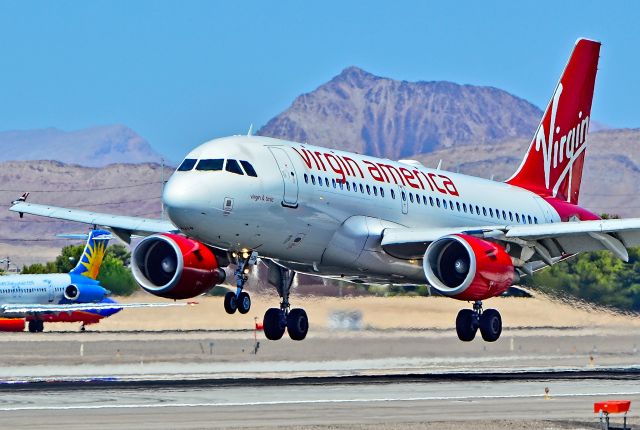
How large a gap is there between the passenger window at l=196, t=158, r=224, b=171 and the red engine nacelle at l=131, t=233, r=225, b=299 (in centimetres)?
449

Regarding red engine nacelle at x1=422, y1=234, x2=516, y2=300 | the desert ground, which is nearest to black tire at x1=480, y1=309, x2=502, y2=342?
red engine nacelle at x1=422, y1=234, x2=516, y2=300

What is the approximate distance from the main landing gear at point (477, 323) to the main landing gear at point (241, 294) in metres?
8.30

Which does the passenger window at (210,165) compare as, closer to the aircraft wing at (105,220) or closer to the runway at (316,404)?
the runway at (316,404)

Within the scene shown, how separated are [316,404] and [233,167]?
8.26m

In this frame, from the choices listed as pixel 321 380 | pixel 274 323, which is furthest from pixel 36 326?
pixel 321 380

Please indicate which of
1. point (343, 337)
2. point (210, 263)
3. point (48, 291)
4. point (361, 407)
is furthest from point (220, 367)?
point (48, 291)

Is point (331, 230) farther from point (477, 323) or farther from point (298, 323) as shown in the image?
point (477, 323)

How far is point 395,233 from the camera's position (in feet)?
154

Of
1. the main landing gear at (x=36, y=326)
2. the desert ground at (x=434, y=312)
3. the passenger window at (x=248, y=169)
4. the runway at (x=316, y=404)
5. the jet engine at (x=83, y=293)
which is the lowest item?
the runway at (x=316, y=404)

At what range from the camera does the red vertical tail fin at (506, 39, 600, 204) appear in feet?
Result: 192

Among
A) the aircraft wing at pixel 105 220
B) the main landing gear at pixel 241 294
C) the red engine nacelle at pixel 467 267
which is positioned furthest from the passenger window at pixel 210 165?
the aircraft wing at pixel 105 220

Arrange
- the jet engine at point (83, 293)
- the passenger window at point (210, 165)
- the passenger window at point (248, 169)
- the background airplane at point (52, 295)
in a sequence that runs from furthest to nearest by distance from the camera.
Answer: the background airplane at point (52, 295), the jet engine at point (83, 293), the passenger window at point (248, 169), the passenger window at point (210, 165)

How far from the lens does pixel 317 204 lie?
146 feet

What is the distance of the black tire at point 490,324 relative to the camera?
48.7 m
